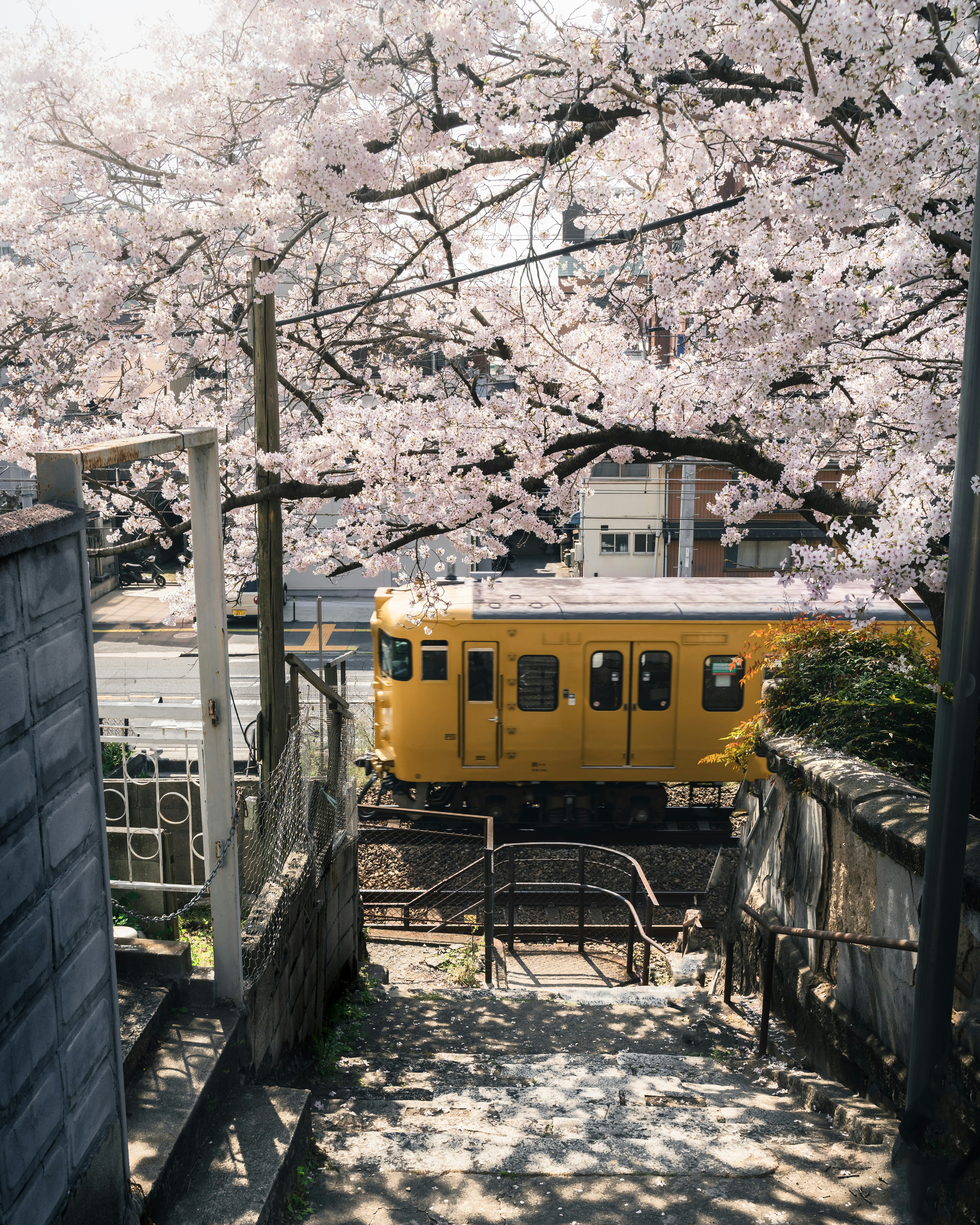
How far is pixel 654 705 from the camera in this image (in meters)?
12.0

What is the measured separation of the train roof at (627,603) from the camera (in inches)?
463

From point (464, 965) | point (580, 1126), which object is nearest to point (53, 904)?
point (580, 1126)

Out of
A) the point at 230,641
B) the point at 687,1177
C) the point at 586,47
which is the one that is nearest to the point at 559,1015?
the point at 687,1177

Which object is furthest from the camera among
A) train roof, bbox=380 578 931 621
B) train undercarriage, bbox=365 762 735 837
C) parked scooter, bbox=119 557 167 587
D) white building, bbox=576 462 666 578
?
parked scooter, bbox=119 557 167 587

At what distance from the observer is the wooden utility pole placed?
7.15 m

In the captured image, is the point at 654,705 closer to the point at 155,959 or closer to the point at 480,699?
the point at 480,699

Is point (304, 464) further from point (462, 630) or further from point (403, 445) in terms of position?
point (462, 630)

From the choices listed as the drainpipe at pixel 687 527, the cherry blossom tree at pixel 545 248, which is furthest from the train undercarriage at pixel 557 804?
the drainpipe at pixel 687 527

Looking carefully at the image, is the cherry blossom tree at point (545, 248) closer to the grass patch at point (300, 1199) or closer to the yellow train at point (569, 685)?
the yellow train at point (569, 685)

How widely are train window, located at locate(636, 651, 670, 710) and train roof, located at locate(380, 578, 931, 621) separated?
0.48m

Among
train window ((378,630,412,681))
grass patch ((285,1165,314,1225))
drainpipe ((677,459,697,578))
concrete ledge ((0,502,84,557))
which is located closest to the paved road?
train window ((378,630,412,681))

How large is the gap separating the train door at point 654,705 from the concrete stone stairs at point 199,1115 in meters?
8.43

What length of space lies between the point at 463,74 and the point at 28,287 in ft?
15.1

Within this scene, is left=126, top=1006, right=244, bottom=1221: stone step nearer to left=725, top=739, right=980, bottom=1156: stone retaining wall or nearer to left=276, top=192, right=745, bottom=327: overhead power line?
left=725, top=739, right=980, bottom=1156: stone retaining wall
